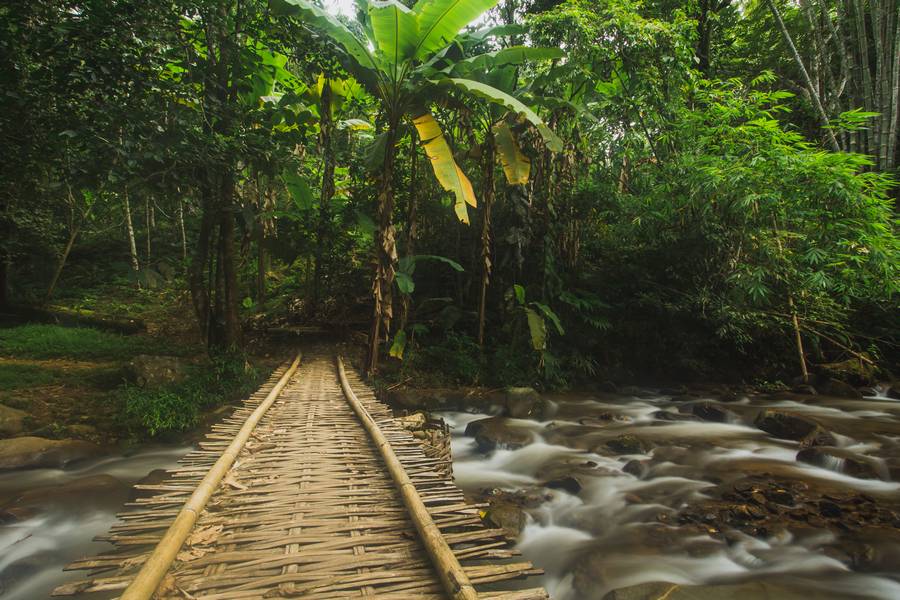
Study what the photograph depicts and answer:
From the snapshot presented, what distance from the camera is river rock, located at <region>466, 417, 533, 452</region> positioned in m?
5.60

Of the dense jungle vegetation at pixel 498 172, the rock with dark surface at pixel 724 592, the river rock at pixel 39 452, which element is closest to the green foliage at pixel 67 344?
the dense jungle vegetation at pixel 498 172

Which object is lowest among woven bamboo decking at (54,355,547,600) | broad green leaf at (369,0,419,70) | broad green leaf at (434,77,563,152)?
woven bamboo decking at (54,355,547,600)

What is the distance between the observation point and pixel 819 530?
3453 mm

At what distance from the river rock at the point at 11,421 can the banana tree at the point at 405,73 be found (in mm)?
3796

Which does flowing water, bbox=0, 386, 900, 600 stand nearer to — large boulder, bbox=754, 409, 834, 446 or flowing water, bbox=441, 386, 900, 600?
flowing water, bbox=441, 386, 900, 600

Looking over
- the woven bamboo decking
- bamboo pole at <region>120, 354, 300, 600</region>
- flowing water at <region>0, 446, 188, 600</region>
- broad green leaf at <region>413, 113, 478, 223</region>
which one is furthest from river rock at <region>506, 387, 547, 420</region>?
flowing water at <region>0, 446, 188, 600</region>

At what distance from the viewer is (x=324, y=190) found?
8.62 metres

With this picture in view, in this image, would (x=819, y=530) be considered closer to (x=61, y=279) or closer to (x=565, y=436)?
(x=565, y=436)

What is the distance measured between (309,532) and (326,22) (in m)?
4.91

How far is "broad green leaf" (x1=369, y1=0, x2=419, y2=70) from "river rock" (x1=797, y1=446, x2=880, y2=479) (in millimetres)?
5958

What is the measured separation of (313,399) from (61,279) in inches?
458

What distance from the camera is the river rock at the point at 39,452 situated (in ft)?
14.5

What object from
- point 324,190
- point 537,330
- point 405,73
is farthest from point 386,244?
point 324,190

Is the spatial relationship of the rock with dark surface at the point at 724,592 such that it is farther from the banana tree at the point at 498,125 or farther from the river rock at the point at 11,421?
the river rock at the point at 11,421
